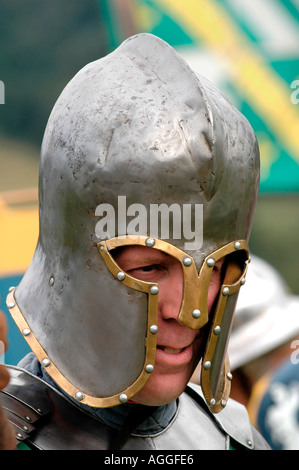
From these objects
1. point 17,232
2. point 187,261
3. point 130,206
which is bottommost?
point 17,232

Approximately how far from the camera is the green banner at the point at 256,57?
5414mm

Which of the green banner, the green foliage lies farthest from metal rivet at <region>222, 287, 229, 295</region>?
the green banner

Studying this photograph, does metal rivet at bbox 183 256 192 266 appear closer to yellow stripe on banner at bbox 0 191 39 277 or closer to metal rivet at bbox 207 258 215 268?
metal rivet at bbox 207 258 215 268

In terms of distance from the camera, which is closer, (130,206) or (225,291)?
(130,206)

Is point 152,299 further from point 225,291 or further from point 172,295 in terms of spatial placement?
point 225,291

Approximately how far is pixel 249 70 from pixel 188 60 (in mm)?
473

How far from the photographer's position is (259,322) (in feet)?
15.0

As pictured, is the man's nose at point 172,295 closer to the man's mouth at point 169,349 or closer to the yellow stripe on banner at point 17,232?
the man's mouth at point 169,349

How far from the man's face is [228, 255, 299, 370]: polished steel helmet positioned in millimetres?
2458

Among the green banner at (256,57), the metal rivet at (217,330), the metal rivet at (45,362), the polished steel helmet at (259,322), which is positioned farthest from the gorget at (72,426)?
the green banner at (256,57)

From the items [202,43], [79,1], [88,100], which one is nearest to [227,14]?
[202,43]

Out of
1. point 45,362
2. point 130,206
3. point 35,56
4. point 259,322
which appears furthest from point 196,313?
point 35,56

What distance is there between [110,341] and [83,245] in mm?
254

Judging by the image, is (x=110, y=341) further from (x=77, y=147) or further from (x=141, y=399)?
(x=77, y=147)
